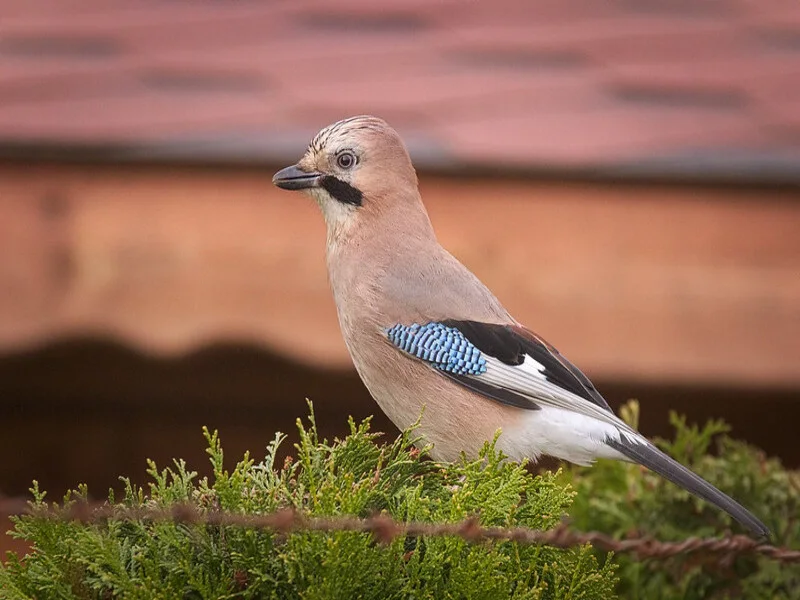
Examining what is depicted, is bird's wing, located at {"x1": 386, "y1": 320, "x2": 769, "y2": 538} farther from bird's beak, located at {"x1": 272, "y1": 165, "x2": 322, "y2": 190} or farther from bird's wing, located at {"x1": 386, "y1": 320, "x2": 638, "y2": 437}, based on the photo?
bird's beak, located at {"x1": 272, "y1": 165, "x2": 322, "y2": 190}

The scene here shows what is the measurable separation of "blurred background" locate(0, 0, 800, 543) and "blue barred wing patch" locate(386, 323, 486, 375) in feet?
3.25

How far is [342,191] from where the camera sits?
284 centimetres

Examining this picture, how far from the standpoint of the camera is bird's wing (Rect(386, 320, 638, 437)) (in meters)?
2.62

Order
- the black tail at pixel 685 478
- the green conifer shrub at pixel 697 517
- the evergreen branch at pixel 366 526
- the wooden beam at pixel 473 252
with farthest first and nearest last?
the wooden beam at pixel 473 252, the green conifer shrub at pixel 697 517, the black tail at pixel 685 478, the evergreen branch at pixel 366 526

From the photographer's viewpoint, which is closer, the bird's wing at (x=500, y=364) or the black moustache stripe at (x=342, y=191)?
the bird's wing at (x=500, y=364)

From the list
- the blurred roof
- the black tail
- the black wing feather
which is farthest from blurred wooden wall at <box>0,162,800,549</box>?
the black tail

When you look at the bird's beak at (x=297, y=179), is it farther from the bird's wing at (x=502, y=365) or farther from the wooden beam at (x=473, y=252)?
the wooden beam at (x=473, y=252)

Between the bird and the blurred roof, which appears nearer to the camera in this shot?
the bird

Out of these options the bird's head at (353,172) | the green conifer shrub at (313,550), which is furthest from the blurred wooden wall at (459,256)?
the green conifer shrub at (313,550)

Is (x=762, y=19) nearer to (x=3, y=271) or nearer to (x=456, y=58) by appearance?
(x=456, y=58)

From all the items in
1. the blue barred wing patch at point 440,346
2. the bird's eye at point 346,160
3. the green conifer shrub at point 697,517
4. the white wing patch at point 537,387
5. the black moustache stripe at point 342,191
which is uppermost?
the bird's eye at point 346,160

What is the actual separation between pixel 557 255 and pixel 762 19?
1.47 meters

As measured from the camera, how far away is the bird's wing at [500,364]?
2619 millimetres

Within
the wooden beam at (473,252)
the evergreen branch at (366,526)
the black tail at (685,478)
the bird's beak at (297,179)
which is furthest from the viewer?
the wooden beam at (473,252)
